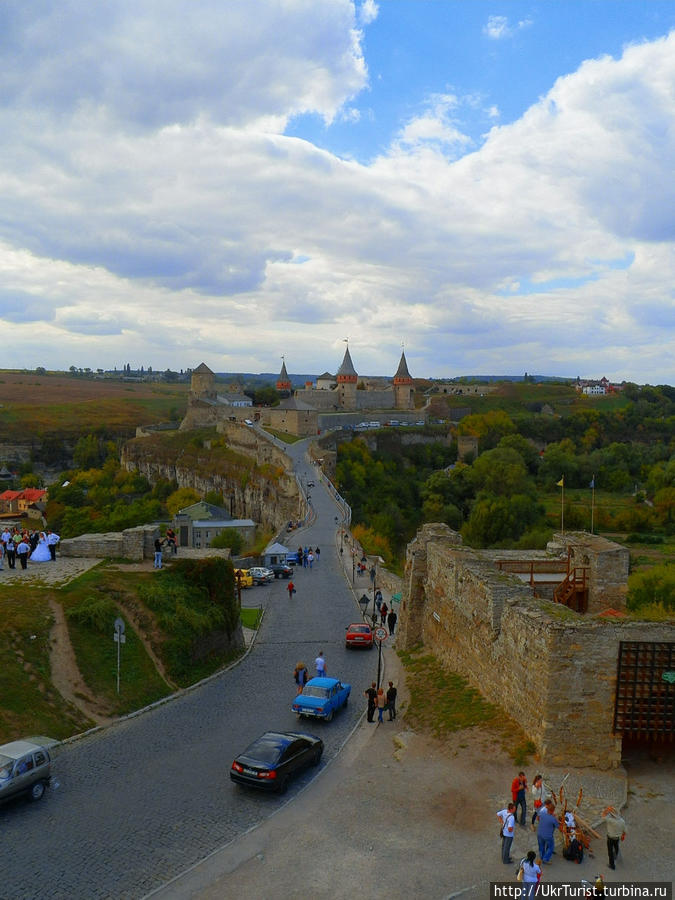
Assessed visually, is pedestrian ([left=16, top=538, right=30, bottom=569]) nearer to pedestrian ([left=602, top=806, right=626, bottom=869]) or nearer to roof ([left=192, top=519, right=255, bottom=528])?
pedestrian ([left=602, top=806, right=626, bottom=869])

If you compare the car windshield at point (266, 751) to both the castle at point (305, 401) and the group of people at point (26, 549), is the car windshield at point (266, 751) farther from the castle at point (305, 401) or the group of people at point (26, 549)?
the castle at point (305, 401)

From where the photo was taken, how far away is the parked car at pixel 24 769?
31.5 feet

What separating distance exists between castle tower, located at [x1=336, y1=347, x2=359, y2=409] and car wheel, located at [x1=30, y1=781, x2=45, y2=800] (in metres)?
96.4

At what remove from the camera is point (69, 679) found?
13.2m

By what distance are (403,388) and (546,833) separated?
10571cm

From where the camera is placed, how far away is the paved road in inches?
335

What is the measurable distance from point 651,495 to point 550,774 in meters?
77.9

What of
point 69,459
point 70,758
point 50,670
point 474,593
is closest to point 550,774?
point 474,593

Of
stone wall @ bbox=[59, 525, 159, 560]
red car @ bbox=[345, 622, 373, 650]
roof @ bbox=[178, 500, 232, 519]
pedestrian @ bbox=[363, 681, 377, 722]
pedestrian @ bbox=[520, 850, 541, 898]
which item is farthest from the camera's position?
roof @ bbox=[178, 500, 232, 519]

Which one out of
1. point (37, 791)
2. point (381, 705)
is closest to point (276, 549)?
point (381, 705)

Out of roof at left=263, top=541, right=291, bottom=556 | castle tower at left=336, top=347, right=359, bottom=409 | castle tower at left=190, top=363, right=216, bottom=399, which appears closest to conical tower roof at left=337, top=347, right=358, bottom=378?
castle tower at left=336, top=347, right=359, bottom=409

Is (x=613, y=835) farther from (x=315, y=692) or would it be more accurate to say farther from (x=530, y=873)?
(x=315, y=692)

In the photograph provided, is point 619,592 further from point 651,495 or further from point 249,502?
point 651,495

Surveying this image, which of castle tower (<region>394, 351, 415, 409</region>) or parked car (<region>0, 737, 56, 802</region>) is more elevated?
castle tower (<region>394, 351, 415, 409</region>)
